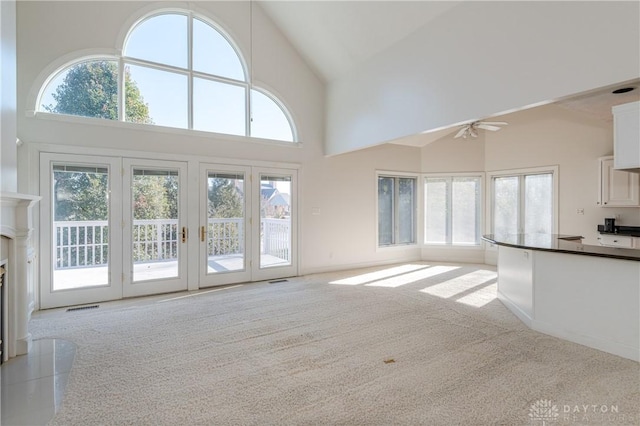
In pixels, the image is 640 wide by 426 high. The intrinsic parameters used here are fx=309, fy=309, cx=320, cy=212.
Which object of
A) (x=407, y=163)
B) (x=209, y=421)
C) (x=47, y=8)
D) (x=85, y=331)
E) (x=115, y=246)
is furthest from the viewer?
(x=407, y=163)

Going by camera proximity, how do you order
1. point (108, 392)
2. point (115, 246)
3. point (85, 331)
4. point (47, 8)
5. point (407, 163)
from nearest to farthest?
point (108, 392)
point (85, 331)
point (47, 8)
point (115, 246)
point (407, 163)

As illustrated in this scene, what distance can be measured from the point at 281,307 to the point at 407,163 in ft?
16.2

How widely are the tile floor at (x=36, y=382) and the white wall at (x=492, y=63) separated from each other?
183 inches

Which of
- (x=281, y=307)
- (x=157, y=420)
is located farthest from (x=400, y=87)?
(x=157, y=420)

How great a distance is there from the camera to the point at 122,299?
4586 mm

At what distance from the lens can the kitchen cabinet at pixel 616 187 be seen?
5.07 meters

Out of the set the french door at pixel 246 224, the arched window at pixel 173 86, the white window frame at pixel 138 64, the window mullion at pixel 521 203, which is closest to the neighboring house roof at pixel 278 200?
the french door at pixel 246 224

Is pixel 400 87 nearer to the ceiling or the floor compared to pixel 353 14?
nearer to the floor

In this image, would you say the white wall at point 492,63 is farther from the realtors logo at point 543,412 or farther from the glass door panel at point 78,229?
the glass door panel at point 78,229

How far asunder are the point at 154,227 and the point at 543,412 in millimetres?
5041

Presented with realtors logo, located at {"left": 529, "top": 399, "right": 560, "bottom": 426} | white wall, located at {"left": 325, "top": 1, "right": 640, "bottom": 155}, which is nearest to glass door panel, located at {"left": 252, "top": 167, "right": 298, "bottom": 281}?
white wall, located at {"left": 325, "top": 1, "right": 640, "bottom": 155}

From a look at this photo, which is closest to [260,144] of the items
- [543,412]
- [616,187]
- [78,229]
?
[78,229]

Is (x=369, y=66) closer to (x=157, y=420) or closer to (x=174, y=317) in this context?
(x=174, y=317)

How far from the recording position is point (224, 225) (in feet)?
17.7
